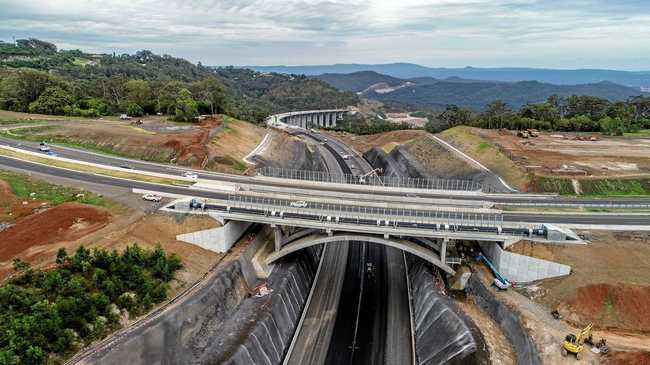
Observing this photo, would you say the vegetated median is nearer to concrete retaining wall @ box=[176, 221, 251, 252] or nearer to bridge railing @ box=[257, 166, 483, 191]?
concrete retaining wall @ box=[176, 221, 251, 252]

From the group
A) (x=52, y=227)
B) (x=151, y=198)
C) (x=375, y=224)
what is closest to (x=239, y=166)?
(x=151, y=198)

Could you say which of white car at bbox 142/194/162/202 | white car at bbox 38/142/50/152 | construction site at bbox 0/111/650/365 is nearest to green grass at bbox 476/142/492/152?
construction site at bbox 0/111/650/365

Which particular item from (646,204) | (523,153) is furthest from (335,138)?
(646,204)

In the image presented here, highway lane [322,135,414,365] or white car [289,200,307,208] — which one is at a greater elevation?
white car [289,200,307,208]

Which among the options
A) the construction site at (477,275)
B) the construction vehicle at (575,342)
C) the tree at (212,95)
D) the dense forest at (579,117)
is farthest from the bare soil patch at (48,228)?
the dense forest at (579,117)

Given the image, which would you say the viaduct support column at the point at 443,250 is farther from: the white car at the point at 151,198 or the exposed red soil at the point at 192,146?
the exposed red soil at the point at 192,146
